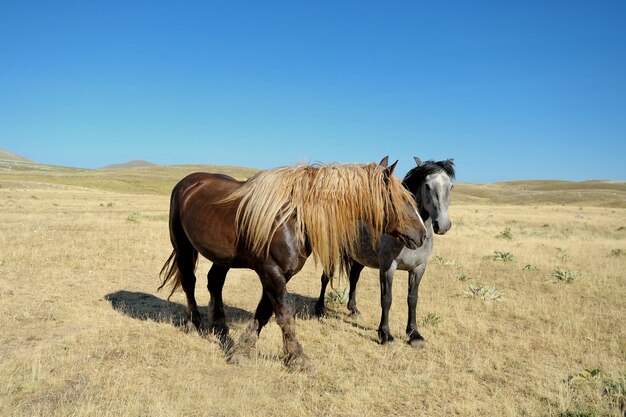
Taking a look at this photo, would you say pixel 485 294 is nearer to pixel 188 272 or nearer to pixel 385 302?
pixel 385 302

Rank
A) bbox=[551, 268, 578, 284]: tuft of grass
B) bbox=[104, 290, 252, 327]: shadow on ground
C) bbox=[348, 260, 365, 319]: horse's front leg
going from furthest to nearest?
bbox=[551, 268, 578, 284]: tuft of grass
bbox=[348, 260, 365, 319]: horse's front leg
bbox=[104, 290, 252, 327]: shadow on ground

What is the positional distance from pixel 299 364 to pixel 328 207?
184 cm

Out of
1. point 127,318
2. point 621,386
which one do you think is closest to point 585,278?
point 621,386

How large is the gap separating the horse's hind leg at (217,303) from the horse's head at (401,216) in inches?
108

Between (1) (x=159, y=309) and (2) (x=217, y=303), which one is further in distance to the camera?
(1) (x=159, y=309)

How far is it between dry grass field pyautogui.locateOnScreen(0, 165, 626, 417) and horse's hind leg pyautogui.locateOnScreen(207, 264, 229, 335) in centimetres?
23

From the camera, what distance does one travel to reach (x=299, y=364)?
4762 millimetres

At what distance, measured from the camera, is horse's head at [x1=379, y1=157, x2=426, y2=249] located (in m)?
4.62

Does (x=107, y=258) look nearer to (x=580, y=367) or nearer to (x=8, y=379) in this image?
(x=8, y=379)

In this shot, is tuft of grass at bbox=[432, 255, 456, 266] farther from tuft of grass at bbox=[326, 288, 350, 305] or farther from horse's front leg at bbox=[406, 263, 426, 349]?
horse's front leg at bbox=[406, 263, 426, 349]

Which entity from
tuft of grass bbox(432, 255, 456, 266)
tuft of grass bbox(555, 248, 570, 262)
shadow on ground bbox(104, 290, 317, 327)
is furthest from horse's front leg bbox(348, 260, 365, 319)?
tuft of grass bbox(555, 248, 570, 262)

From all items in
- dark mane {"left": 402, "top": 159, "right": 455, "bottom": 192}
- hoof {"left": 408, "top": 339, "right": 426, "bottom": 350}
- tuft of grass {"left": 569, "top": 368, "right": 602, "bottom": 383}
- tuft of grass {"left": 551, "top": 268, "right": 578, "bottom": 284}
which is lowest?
hoof {"left": 408, "top": 339, "right": 426, "bottom": 350}

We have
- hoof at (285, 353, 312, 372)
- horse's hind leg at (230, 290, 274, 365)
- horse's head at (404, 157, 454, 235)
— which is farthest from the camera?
horse's head at (404, 157, 454, 235)

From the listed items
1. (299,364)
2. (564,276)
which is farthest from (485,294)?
(299,364)
